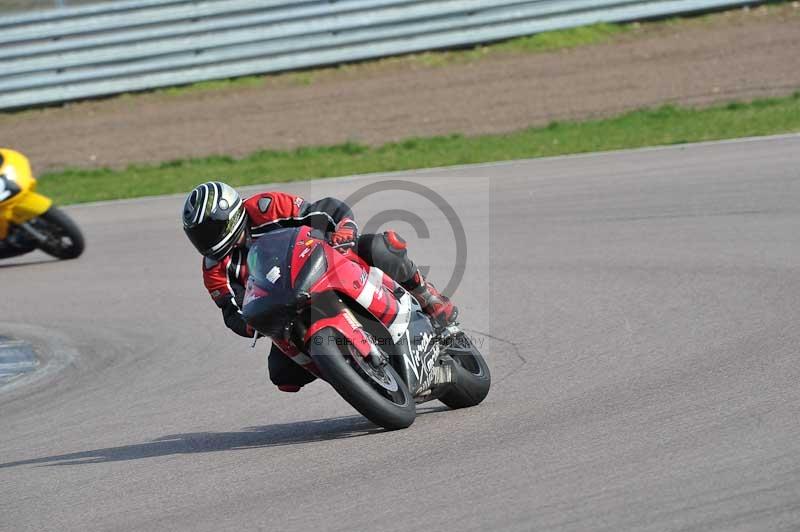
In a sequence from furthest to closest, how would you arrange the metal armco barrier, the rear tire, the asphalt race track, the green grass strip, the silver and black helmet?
1. the metal armco barrier
2. the green grass strip
3. the rear tire
4. the silver and black helmet
5. the asphalt race track

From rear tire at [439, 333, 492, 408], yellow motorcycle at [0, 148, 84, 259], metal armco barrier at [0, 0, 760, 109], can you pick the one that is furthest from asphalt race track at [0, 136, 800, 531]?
metal armco barrier at [0, 0, 760, 109]

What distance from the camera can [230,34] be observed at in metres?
19.8

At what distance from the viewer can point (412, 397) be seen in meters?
5.70

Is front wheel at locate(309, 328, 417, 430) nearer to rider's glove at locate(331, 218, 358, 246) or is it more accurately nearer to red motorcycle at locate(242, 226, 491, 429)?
red motorcycle at locate(242, 226, 491, 429)

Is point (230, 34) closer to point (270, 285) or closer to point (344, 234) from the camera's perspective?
point (344, 234)

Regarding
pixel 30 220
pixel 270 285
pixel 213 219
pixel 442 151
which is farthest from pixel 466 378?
pixel 442 151

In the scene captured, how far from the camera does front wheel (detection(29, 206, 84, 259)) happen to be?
12188 mm

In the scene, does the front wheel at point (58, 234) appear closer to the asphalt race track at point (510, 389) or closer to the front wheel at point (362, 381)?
the asphalt race track at point (510, 389)

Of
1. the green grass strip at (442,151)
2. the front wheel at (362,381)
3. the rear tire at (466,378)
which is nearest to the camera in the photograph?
the front wheel at (362,381)

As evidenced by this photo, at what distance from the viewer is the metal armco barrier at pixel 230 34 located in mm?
19516

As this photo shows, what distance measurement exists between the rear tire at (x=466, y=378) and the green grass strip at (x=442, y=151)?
26.0ft

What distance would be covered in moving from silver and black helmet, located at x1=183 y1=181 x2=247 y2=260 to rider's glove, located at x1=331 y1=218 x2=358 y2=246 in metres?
0.48

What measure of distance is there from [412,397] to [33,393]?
131 inches

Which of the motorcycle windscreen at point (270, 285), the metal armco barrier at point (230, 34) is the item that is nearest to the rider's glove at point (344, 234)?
the motorcycle windscreen at point (270, 285)
